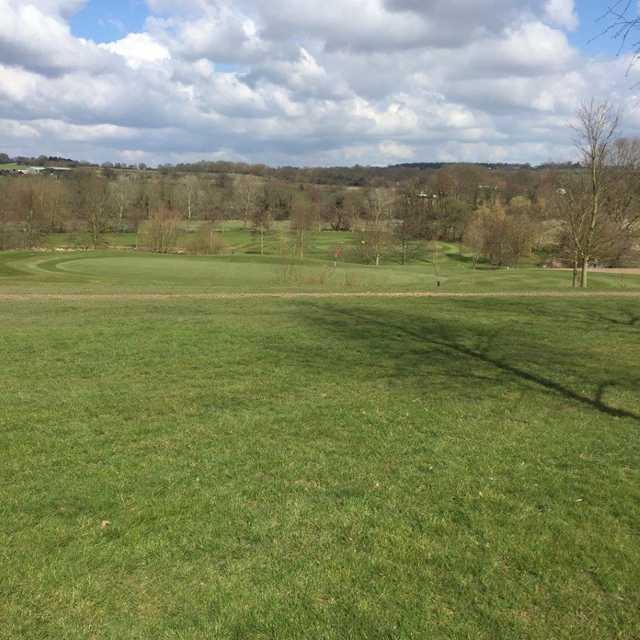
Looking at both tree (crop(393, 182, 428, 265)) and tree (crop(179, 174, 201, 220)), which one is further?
tree (crop(179, 174, 201, 220))

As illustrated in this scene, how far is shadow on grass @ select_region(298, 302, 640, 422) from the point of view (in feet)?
32.2

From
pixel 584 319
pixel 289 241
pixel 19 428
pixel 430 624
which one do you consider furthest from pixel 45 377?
pixel 289 241

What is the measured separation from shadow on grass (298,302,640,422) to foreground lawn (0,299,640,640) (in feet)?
0.29

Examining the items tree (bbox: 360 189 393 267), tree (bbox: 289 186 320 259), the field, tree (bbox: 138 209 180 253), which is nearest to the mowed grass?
the field

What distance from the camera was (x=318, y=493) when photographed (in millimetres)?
5828

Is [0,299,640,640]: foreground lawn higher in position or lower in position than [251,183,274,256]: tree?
lower

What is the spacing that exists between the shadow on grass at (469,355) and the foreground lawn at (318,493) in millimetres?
89

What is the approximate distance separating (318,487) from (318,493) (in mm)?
135

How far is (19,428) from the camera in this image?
24.9 ft

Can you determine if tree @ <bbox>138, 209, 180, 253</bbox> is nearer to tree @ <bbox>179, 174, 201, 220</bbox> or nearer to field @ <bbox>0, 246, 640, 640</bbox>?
tree @ <bbox>179, 174, 201, 220</bbox>

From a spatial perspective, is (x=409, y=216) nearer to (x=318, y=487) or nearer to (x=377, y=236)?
(x=377, y=236)

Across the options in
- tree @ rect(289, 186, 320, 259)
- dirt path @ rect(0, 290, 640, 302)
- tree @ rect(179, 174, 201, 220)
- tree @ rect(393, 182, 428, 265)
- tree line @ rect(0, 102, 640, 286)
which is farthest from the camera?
tree @ rect(179, 174, 201, 220)

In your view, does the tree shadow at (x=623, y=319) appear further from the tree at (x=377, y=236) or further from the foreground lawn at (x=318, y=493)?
the tree at (x=377, y=236)

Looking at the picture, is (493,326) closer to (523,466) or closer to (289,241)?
(523,466)
